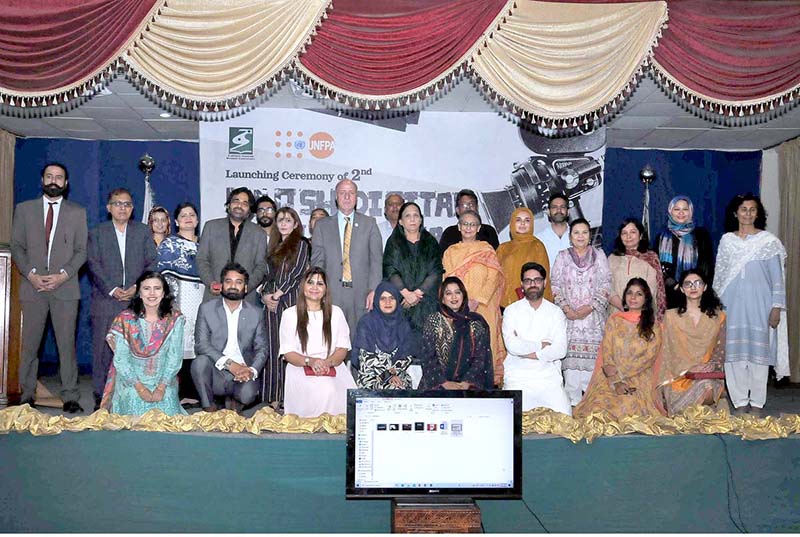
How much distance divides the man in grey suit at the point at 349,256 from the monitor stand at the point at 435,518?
2856 millimetres

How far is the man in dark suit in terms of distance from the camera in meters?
4.80

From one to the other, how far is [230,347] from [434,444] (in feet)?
7.82

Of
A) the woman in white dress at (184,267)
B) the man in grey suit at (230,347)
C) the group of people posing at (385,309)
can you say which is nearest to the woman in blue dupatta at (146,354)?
the group of people posing at (385,309)

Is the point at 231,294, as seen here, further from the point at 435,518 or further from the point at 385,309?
the point at 435,518

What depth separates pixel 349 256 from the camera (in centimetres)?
505

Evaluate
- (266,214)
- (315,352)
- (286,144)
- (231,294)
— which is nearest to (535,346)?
(315,352)

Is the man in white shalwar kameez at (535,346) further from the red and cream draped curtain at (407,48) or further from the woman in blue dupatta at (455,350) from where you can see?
the red and cream draped curtain at (407,48)

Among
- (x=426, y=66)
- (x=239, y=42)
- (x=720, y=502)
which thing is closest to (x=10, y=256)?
(x=239, y=42)

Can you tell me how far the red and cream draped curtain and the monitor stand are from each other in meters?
1.70

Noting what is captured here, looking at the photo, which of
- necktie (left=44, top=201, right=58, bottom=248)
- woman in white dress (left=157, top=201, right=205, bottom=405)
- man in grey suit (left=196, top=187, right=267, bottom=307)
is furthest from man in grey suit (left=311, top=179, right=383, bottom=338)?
necktie (left=44, top=201, right=58, bottom=248)

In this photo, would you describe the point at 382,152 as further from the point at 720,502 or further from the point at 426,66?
the point at 720,502

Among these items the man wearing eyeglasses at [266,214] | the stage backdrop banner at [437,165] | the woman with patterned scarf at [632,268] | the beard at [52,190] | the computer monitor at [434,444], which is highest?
the stage backdrop banner at [437,165]

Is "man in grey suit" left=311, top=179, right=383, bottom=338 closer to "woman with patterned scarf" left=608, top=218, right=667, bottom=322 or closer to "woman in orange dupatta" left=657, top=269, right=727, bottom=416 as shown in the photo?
"woman with patterned scarf" left=608, top=218, right=667, bottom=322

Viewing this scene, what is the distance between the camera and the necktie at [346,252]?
5.02 meters
